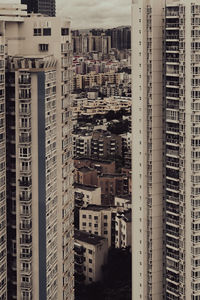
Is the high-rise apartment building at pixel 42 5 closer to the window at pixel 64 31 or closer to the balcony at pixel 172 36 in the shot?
the balcony at pixel 172 36

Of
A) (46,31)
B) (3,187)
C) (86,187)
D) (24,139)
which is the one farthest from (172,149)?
(86,187)

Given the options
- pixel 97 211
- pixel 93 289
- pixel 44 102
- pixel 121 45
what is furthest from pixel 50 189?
pixel 121 45

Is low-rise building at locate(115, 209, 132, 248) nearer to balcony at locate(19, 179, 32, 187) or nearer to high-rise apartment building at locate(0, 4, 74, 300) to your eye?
high-rise apartment building at locate(0, 4, 74, 300)

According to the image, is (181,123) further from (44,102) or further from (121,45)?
(121,45)

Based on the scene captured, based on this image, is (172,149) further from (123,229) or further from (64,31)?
(123,229)

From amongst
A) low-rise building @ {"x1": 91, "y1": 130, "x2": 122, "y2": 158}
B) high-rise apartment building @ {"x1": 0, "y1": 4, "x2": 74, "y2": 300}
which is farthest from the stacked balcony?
low-rise building @ {"x1": 91, "y1": 130, "x2": 122, "y2": 158}

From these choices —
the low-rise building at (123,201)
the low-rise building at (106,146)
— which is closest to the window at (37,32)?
the low-rise building at (123,201)
